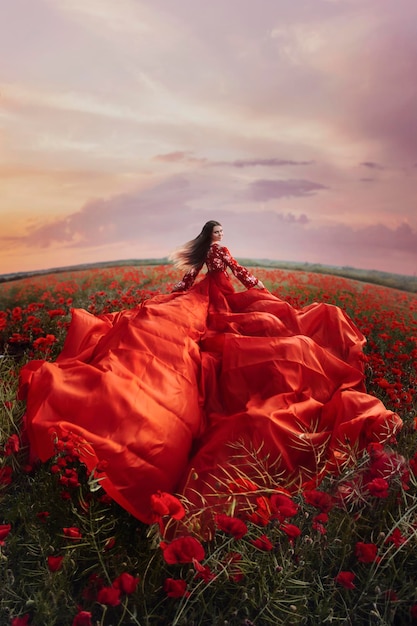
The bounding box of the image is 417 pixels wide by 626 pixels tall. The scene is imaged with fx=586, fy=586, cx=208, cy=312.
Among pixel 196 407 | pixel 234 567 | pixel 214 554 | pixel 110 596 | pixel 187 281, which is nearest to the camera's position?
pixel 110 596

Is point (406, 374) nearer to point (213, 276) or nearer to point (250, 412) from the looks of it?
point (213, 276)

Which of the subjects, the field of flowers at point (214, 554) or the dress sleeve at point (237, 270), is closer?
the field of flowers at point (214, 554)

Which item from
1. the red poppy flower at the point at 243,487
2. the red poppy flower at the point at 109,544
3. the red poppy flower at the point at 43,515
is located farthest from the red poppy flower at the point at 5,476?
the red poppy flower at the point at 243,487

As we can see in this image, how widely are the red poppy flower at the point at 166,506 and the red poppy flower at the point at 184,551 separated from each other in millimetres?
134

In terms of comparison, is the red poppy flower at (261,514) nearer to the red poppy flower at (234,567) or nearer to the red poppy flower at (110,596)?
the red poppy flower at (234,567)

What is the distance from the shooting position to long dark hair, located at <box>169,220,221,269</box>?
138 inches

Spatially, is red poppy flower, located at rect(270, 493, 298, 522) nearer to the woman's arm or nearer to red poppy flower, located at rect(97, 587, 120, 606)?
red poppy flower, located at rect(97, 587, 120, 606)

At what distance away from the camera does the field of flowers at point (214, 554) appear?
63.6 inches

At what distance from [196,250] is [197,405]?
4.12 feet

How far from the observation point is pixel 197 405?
2.53 metres

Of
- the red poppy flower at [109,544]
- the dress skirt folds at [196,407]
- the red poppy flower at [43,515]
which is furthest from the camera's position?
the dress skirt folds at [196,407]

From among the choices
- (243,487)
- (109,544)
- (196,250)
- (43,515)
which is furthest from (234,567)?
(196,250)

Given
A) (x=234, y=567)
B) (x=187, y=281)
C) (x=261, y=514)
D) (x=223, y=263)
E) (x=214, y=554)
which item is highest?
(x=223, y=263)

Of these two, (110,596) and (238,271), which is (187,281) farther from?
(110,596)
